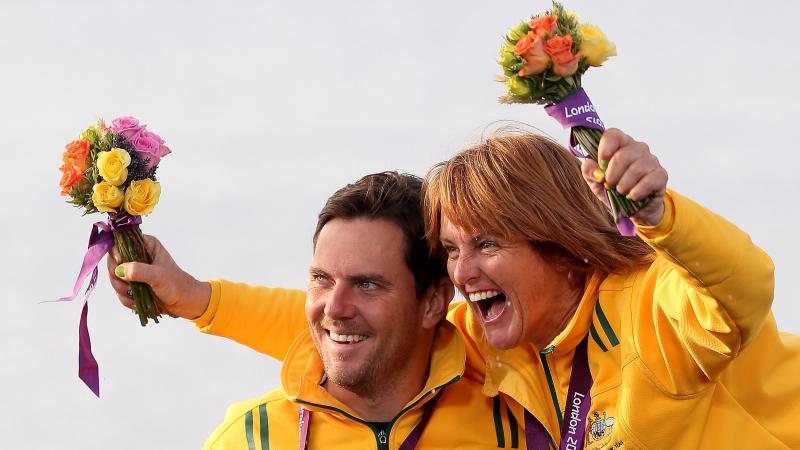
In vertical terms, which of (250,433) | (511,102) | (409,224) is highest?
(511,102)

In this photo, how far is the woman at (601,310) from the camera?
5934mm

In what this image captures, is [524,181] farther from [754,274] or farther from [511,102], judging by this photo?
[754,274]

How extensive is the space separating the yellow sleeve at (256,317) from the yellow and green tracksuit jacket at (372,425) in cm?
43

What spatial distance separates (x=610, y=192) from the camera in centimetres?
569

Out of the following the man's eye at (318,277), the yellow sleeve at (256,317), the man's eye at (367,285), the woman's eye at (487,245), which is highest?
the woman's eye at (487,245)

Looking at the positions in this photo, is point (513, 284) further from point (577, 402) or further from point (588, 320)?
point (577, 402)

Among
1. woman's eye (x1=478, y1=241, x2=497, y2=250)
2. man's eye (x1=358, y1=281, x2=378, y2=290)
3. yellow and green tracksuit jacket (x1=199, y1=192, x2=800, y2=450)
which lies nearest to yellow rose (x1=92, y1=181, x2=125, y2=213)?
man's eye (x1=358, y1=281, x2=378, y2=290)

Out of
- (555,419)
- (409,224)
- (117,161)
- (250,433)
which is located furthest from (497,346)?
(117,161)

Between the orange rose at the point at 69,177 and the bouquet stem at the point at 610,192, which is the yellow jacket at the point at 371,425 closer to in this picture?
the orange rose at the point at 69,177

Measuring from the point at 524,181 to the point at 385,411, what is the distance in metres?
1.48

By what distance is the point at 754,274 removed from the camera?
588 cm

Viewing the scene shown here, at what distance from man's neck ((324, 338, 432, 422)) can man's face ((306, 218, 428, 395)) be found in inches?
1.0

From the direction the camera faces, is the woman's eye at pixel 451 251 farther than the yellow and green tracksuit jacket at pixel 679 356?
Yes

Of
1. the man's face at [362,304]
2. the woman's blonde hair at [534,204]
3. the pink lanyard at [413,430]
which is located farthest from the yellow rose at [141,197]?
the woman's blonde hair at [534,204]
